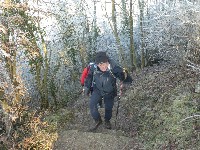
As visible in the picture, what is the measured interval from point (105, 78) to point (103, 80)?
0.23 feet

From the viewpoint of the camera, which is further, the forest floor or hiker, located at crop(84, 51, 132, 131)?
hiker, located at crop(84, 51, 132, 131)

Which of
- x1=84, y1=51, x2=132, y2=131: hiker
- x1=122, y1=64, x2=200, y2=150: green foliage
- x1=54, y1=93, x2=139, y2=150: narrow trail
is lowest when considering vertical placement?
x1=54, y1=93, x2=139, y2=150: narrow trail

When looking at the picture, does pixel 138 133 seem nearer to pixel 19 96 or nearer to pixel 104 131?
pixel 104 131

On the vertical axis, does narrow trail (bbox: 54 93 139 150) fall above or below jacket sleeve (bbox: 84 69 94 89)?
below

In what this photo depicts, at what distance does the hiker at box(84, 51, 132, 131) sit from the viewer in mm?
8711

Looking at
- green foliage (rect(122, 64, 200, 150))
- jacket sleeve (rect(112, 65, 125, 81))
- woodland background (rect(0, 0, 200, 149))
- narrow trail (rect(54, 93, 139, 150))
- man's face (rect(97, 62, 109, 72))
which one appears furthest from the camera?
jacket sleeve (rect(112, 65, 125, 81))

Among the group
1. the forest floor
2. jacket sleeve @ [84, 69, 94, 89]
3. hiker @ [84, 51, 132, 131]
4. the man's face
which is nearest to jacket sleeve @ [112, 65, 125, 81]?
Answer: hiker @ [84, 51, 132, 131]

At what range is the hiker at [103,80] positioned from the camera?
28.6 feet

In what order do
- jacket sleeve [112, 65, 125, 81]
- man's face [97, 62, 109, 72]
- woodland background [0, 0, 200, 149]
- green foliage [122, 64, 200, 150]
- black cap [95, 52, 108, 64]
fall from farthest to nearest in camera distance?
1. jacket sleeve [112, 65, 125, 81]
2. man's face [97, 62, 109, 72]
3. black cap [95, 52, 108, 64]
4. woodland background [0, 0, 200, 149]
5. green foliage [122, 64, 200, 150]

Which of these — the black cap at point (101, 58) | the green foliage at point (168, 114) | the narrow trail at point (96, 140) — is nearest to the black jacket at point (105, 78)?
the black cap at point (101, 58)

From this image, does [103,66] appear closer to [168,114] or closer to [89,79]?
[89,79]

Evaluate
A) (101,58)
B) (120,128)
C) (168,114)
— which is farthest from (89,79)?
(168,114)

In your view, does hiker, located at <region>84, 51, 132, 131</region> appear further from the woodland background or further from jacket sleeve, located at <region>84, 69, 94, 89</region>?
the woodland background

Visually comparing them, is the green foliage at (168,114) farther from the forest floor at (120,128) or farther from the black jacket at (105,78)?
the black jacket at (105,78)
